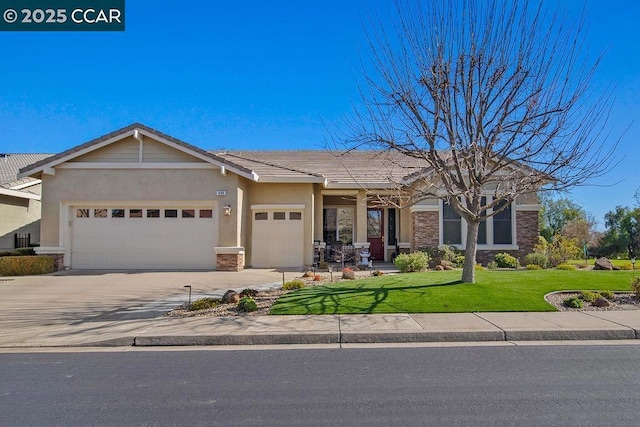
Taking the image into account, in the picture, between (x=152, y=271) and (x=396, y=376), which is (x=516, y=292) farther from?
(x=152, y=271)

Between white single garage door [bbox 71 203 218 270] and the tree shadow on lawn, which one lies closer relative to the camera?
the tree shadow on lawn

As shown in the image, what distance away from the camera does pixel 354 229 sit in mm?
20406

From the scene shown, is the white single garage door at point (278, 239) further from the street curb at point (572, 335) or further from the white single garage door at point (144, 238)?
the street curb at point (572, 335)

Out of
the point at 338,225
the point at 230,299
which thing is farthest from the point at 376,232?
the point at 230,299

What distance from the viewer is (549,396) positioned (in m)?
5.05

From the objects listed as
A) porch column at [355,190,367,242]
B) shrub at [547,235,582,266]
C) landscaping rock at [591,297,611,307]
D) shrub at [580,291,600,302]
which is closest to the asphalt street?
landscaping rock at [591,297,611,307]

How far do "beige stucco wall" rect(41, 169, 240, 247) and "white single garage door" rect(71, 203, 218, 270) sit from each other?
0.51 metres

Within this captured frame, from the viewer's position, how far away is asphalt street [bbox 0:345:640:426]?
180 inches

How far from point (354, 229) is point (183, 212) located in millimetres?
7181

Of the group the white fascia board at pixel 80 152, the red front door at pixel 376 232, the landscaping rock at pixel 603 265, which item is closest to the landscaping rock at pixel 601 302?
the landscaping rock at pixel 603 265

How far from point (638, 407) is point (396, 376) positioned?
2493mm

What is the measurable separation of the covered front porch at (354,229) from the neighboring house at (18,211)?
1414 cm

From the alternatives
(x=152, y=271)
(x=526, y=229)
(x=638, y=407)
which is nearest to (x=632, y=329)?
(x=638, y=407)

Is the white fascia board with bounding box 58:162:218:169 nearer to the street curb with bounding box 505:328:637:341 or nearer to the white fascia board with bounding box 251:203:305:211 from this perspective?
the white fascia board with bounding box 251:203:305:211
